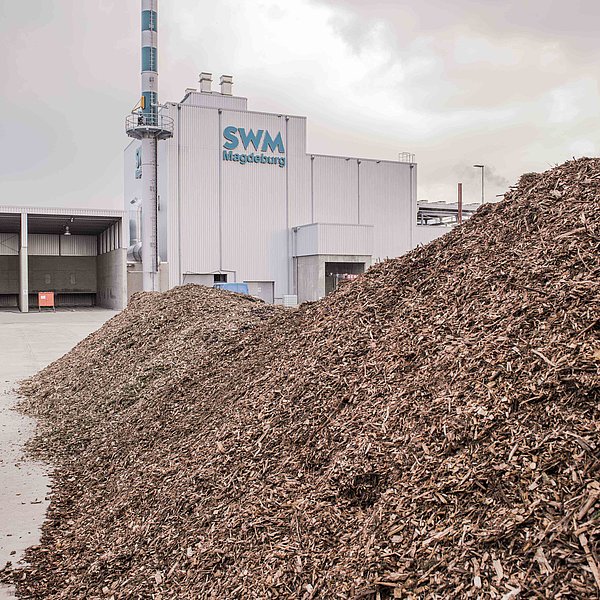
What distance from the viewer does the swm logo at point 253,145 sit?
35.2 m

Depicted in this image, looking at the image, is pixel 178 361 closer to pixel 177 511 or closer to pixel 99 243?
pixel 177 511

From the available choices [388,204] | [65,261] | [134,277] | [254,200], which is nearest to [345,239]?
[254,200]

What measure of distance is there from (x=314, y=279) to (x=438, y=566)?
108 ft

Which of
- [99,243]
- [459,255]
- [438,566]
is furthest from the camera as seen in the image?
[99,243]

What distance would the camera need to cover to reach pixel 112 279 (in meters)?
38.8

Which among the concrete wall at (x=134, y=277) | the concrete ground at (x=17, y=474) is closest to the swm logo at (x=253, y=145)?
the concrete wall at (x=134, y=277)

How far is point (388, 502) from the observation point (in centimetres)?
284

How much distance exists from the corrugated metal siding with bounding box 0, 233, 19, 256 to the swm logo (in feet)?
57.2

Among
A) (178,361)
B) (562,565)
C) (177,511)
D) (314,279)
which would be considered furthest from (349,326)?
(314,279)

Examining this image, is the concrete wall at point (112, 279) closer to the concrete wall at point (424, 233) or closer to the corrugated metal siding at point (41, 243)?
the corrugated metal siding at point (41, 243)

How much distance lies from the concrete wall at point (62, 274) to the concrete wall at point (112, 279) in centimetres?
123

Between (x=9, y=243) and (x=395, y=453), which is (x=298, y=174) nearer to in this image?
(x=9, y=243)

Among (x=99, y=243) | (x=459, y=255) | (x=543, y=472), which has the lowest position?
(x=543, y=472)

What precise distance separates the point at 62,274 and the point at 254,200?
702 inches
